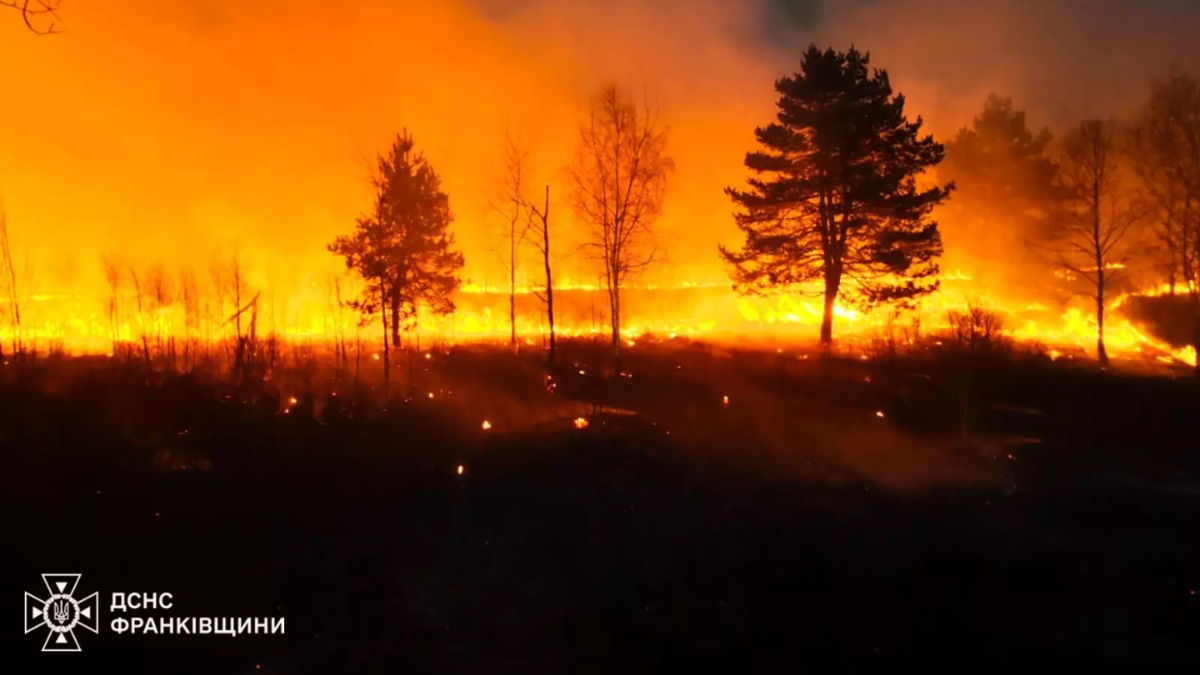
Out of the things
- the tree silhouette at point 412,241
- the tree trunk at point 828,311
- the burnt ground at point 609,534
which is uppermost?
the tree silhouette at point 412,241

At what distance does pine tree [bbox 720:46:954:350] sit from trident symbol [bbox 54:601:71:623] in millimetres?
21324

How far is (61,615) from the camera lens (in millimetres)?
5934

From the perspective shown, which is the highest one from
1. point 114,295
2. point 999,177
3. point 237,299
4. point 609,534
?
point 999,177

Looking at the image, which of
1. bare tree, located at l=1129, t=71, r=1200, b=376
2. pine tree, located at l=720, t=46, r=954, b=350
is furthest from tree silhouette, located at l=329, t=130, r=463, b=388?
bare tree, located at l=1129, t=71, r=1200, b=376

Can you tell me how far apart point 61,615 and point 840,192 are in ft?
77.0

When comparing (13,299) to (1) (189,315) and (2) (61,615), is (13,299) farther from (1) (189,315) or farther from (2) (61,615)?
(2) (61,615)

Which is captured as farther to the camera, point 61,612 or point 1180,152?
point 1180,152

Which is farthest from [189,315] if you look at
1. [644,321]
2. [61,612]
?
[61,612]

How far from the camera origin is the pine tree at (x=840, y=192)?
23.1m

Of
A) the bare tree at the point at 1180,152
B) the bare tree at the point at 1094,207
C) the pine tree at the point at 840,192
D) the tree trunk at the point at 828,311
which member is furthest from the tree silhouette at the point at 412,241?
the bare tree at the point at 1180,152

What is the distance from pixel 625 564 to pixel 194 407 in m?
12.1

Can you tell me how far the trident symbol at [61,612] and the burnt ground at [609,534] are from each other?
0.94ft

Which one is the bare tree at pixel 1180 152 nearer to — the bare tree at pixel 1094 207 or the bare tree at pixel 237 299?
the bare tree at pixel 1094 207

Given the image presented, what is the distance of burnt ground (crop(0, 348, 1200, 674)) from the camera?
18.5ft
